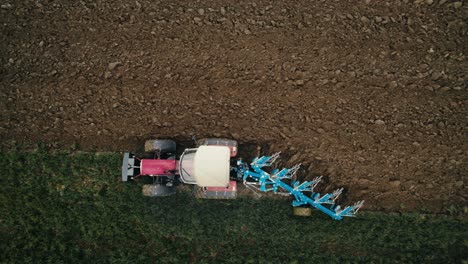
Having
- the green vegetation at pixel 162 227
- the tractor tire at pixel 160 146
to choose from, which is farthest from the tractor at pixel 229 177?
the green vegetation at pixel 162 227

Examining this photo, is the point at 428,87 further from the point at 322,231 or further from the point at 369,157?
the point at 322,231

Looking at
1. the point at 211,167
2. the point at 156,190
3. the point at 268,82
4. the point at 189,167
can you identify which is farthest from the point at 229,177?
the point at 268,82

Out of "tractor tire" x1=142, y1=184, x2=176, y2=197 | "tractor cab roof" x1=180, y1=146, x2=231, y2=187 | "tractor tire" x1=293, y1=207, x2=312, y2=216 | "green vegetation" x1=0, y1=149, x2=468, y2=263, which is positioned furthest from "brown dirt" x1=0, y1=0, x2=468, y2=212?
"tractor cab roof" x1=180, y1=146, x2=231, y2=187

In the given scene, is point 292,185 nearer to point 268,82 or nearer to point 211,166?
point 211,166

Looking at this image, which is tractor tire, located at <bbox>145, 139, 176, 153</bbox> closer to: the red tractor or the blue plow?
the red tractor

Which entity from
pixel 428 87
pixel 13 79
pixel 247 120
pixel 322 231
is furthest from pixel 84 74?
pixel 428 87

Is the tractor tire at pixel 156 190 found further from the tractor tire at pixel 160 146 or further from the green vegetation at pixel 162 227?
the tractor tire at pixel 160 146
